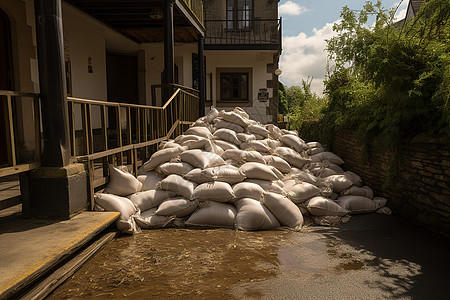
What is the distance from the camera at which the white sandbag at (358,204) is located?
439 centimetres

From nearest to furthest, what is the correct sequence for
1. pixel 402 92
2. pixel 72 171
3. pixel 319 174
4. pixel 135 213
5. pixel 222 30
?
pixel 72 171
pixel 135 213
pixel 402 92
pixel 319 174
pixel 222 30

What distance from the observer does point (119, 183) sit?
12.5ft

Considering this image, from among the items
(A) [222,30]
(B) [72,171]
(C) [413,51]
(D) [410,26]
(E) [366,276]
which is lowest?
(E) [366,276]

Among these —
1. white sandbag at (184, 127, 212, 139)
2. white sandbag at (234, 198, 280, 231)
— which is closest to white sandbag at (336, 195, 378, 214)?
white sandbag at (234, 198, 280, 231)

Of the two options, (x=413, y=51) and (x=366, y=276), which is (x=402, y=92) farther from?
(x=366, y=276)

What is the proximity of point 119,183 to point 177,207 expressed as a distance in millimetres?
741

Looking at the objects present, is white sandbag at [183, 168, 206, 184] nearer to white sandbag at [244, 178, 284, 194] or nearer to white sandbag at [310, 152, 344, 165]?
white sandbag at [244, 178, 284, 194]

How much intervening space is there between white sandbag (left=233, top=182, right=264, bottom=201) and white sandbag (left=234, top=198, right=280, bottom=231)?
0.37 ft

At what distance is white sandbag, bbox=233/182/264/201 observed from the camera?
398cm

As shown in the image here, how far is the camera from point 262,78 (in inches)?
450

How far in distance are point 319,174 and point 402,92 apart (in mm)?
1913

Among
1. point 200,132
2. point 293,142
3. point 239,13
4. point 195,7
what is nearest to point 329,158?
point 293,142

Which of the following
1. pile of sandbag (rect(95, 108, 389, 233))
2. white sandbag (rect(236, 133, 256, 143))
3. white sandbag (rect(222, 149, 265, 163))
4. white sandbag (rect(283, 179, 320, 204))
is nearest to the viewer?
pile of sandbag (rect(95, 108, 389, 233))

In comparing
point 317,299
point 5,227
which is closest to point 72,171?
point 5,227
